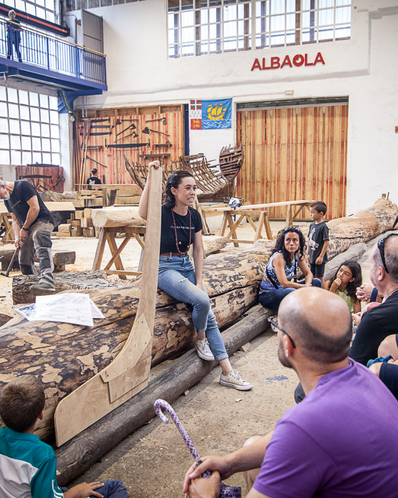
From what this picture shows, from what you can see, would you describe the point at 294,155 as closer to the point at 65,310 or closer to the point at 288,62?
the point at 288,62

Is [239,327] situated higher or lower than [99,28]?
lower

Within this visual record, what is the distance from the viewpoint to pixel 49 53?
14891 mm

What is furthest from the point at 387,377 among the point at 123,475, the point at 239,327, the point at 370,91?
the point at 370,91

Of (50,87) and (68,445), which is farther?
(50,87)

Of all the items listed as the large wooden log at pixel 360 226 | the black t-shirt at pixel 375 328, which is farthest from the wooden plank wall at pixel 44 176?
A: the black t-shirt at pixel 375 328

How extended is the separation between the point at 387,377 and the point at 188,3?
1612 cm

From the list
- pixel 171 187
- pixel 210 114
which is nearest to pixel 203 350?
pixel 171 187

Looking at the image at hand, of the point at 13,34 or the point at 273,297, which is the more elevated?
the point at 13,34

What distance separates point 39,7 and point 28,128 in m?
4.37

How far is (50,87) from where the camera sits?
1633cm

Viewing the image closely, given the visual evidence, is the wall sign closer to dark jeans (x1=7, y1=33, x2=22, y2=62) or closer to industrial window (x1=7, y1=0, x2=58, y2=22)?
dark jeans (x1=7, y1=33, x2=22, y2=62)

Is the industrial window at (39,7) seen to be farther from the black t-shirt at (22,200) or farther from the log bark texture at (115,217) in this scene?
the log bark texture at (115,217)

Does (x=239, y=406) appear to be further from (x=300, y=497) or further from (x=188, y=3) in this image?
(x=188, y=3)

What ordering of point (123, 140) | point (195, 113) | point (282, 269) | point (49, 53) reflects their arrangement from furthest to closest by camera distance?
1. point (123, 140)
2. point (195, 113)
3. point (49, 53)
4. point (282, 269)
